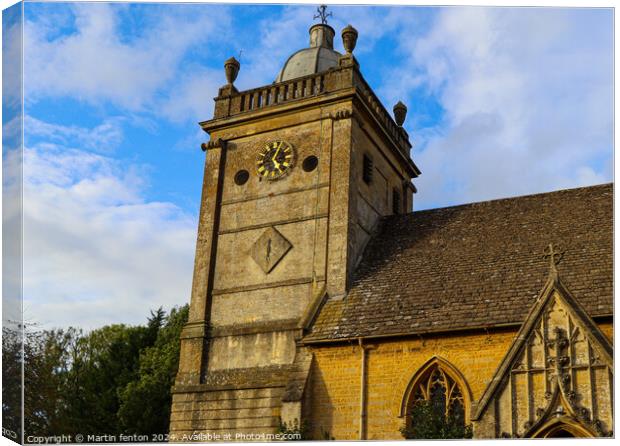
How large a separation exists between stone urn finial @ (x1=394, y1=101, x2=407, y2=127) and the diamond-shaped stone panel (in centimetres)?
929

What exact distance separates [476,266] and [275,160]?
26.5 feet

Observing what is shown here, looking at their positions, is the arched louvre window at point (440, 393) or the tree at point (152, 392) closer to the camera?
the arched louvre window at point (440, 393)

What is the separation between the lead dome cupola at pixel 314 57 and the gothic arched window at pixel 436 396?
13003mm

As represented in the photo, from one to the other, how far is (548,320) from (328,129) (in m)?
11.7

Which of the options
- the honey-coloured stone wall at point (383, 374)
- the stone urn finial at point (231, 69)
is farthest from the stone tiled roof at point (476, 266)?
the stone urn finial at point (231, 69)

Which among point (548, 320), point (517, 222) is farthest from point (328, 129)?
point (548, 320)

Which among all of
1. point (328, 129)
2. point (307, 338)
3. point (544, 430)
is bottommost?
point (544, 430)

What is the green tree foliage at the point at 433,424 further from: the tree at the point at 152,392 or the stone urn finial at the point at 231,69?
the tree at the point at 152,392

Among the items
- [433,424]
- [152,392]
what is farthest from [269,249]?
[152,392]

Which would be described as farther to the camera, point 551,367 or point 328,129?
point 328,129

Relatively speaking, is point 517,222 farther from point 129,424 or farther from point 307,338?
point 129,424

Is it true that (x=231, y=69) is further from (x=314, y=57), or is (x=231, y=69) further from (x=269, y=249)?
(x=269, y=249)

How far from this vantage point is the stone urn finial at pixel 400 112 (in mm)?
33312

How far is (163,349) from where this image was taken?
135 feet
